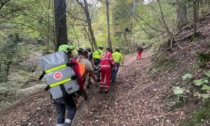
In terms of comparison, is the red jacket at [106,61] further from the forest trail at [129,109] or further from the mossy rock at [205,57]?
the mossy rock at [205,57]

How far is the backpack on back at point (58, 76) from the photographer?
510 cm

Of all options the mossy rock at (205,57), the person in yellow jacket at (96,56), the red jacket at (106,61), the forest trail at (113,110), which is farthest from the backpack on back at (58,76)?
the person in yellow jacket at (96,56)

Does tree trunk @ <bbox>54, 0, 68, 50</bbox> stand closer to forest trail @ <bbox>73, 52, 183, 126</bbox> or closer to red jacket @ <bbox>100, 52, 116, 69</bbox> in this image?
red jacket @ <bbox>100, 52, 116, 69</bbox>

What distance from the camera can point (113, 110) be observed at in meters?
7.11

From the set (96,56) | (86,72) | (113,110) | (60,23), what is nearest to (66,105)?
(113,110)

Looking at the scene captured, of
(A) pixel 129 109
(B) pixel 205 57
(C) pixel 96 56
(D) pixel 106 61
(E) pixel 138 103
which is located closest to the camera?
(B) pixel 205 57

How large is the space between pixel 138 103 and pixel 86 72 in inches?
93.0

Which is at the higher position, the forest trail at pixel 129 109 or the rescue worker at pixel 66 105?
the rescue worker at pixel 66 105

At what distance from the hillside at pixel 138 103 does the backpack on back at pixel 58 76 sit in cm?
164

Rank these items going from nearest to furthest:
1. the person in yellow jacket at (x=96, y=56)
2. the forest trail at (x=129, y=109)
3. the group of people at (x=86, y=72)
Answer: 1. the group of people at (x=86, y=72)
2. the forest trail at (x=129, y=109)
3. the person in yellow jacket at (x=96, y=56)

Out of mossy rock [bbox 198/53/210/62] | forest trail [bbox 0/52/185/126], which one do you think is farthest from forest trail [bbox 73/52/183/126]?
mossy rock [bbox 198/53/210/62]

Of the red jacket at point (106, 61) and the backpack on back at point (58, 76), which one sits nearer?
the backpack on back at point (58, 76)

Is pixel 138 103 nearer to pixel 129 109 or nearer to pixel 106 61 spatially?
pixel 129 109

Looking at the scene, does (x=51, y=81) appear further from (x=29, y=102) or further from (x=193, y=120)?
(x=29, y=102)
